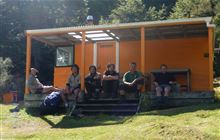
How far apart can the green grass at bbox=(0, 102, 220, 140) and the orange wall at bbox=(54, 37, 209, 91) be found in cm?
421

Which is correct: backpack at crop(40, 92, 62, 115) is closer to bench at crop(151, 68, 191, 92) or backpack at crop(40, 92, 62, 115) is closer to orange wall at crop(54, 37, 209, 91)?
bench at crop(151, 68, 191, 92)

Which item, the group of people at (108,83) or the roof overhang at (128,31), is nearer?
the group of people at (108,83)

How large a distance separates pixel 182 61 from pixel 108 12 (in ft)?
93.1

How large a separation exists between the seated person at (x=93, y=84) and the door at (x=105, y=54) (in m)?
3.34

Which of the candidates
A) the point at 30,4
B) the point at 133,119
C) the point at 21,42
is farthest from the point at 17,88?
the point at 133,119

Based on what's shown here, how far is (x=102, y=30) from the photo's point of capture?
1459 cm

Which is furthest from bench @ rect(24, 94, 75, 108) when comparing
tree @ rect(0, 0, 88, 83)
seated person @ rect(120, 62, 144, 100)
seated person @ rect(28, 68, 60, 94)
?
tree @ rect(0, 0, 88, 83)

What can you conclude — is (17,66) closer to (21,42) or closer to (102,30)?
(21,42)

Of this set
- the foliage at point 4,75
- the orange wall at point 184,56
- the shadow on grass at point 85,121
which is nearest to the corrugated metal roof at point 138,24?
the orange wall at point 184,56

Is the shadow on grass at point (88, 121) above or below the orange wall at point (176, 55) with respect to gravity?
below

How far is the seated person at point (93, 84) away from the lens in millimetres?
13398

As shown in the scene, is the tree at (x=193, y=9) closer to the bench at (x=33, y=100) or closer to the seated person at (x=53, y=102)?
the bench at (x=33, y=100)

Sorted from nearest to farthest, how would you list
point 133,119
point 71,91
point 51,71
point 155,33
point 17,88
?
point 133,119, point 71,91, point 155,33, point 17,88, point 51,71

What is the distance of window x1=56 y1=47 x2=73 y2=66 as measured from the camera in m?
17.5
